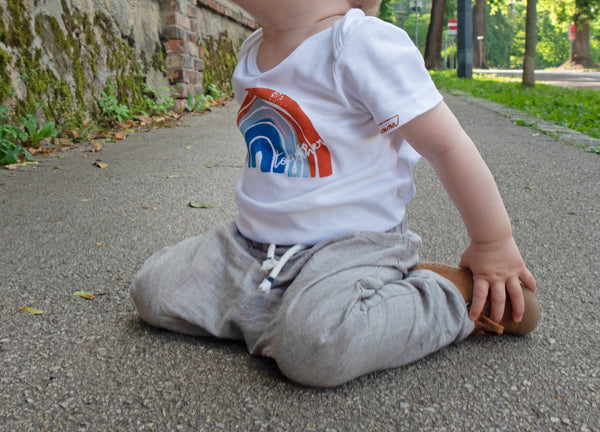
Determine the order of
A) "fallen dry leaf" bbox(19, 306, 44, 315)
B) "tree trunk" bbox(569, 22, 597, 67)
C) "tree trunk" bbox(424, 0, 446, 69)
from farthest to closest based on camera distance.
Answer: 1. "tree trunk" bbox(569, 22, 597, 67)
2. "tree trunk" bbox(424, 0, 446, 69)
3. "fallen dry leaf" bbox(19, 306, 44, 315)

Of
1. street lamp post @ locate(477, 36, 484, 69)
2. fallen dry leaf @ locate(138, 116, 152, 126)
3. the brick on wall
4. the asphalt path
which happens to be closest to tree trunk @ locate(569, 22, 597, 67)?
street lamp post @ locate(477, 36, 484, 69)

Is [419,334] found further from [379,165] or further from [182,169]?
[182,169]

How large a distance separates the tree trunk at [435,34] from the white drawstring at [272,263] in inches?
825

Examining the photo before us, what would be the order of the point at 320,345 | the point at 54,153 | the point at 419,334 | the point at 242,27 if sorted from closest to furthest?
1. the point at 320,345
2. the point at 419,334
3. the point at 54,153
4. the point at 242,27

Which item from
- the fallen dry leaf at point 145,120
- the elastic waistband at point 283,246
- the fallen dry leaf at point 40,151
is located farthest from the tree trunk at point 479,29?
the elastic waistband at point 283,246

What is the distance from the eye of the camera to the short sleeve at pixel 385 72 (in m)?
1.29

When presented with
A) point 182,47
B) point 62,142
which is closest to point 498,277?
point 62,142

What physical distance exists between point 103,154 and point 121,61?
1.71m

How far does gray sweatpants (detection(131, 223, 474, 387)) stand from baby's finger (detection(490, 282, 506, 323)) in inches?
2.8

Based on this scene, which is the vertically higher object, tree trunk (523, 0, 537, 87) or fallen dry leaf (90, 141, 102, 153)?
tree trunk (523, 0, 537, 87)

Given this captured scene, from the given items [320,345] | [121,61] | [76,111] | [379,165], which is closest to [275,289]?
[320,345]

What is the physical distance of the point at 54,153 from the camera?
4.07 metres

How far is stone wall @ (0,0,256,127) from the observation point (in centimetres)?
399

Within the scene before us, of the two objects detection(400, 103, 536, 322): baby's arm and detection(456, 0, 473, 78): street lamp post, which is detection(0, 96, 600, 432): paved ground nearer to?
detection(400, 103, 536, 322): baby's arm
